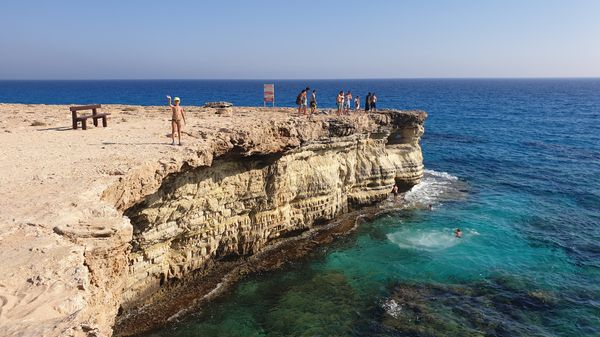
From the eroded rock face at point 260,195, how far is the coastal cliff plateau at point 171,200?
0.21 ft

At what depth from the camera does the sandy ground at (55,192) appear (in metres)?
6.71

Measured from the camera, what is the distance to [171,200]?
17125 millimetres

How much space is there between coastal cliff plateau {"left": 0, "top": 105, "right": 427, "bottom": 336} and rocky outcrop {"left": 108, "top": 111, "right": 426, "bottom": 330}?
0.06 m

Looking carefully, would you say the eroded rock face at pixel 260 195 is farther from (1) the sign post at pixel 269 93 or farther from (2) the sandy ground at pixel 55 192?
(1) the sign post at pixel 269 93

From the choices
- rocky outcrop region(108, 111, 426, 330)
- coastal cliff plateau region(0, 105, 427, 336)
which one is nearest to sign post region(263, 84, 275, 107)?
coastal cliff plateau region(0, 105, 427, 336)

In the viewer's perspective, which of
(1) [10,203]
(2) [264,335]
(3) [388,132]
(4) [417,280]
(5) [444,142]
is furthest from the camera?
(5) [444,142]

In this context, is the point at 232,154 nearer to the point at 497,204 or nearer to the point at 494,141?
the point at 497,204

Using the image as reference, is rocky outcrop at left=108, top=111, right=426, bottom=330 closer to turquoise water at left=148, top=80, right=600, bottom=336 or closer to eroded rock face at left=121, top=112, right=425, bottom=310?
eroded rock face at left=121, top=112, right=425, bottom=310

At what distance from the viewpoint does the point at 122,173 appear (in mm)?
13039

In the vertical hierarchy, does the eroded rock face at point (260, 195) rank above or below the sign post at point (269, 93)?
below

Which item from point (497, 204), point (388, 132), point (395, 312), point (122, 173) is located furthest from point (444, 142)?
point (122, 173)

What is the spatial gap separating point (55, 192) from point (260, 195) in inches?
452

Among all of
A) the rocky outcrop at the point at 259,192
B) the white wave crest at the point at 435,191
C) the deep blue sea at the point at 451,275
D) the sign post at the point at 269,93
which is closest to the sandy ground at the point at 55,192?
the rocky outcrop at the point at 259,192

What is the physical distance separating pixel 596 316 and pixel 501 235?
352 inches
